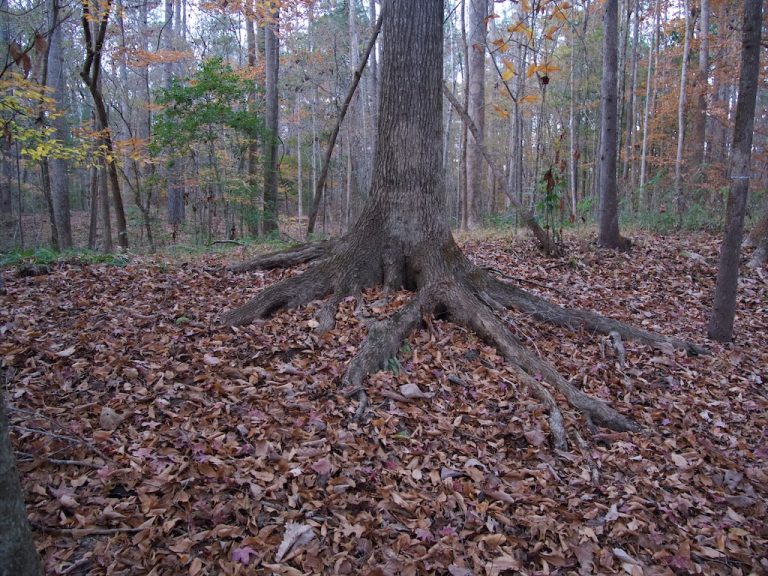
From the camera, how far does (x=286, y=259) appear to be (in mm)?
6133

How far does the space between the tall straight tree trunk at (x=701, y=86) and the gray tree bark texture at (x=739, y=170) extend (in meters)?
9.07

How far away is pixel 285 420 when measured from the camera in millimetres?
3422

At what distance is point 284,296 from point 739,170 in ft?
16.6

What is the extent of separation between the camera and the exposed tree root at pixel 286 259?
6.11 metres

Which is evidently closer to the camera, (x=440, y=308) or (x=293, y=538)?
(x=293, y=538)

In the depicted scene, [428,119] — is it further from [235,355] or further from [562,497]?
[562,497]

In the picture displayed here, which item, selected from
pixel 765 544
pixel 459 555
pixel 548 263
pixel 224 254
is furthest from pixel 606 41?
pixel 459 555

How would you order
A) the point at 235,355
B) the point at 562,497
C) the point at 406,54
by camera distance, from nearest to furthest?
the point at 562,497
the point at 235,355
the point at 406,54

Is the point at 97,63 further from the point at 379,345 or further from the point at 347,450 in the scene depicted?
the point at 347,450

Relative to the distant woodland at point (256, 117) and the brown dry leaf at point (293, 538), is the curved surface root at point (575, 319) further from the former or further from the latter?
the brown dry leaf at point (293, 538)

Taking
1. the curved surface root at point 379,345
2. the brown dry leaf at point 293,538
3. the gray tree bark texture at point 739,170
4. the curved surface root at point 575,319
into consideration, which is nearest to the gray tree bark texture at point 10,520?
the brown dry leaf at point 293,538

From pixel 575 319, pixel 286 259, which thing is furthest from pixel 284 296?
pixel 575 319

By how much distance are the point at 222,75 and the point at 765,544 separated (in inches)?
457

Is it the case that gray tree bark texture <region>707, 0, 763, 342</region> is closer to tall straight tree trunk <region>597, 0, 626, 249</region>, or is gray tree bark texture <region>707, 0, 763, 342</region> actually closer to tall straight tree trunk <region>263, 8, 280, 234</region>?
tall straight tree trunk <region>597, 0, 626, 249</region>
